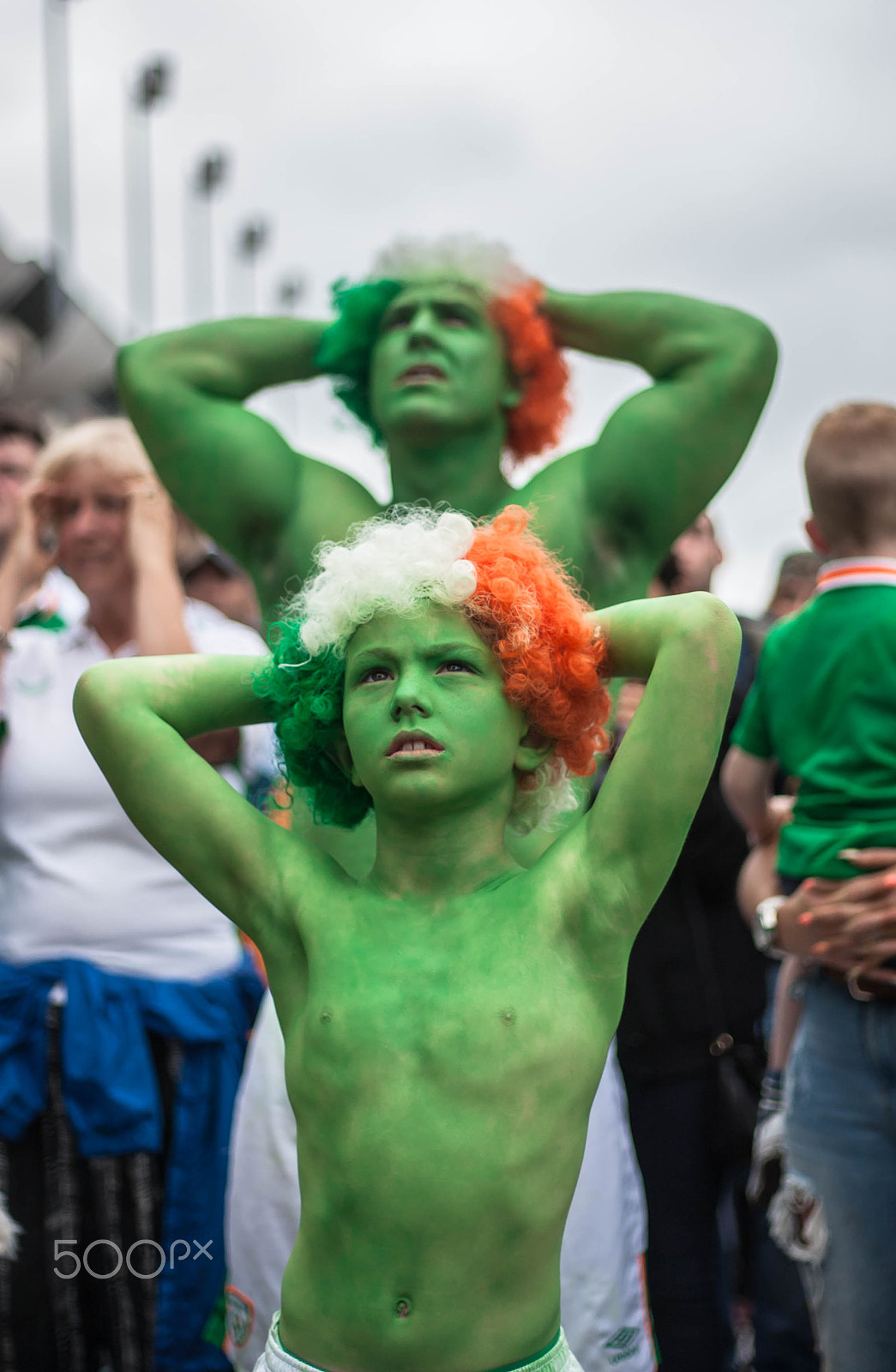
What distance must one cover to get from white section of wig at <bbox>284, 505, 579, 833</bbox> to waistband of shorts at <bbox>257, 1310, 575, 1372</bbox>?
0.64 m

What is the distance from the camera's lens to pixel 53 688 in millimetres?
2775

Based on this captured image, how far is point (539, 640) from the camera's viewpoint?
66.2 inches

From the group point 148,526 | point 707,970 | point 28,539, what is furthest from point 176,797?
point 707,970

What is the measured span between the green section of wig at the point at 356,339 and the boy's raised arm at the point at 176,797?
0.95 m

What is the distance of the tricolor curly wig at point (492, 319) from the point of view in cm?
243

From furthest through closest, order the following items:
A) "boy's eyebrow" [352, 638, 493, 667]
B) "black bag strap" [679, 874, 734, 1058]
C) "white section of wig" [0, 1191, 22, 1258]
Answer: "black bag strap" [679, 874, 734, 1058]
"white section of wig" [0, 1191, 22, 1258]
"boy's eyebrow" [352, 638, 493, 667]

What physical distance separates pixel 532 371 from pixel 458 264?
0.24 meters

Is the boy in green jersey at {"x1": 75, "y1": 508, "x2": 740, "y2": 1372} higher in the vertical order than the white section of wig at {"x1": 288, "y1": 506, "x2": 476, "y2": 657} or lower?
lower

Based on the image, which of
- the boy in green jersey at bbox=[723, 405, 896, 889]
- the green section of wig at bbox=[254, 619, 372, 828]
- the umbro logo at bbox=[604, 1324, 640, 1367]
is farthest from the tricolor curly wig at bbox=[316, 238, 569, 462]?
the umbro logo at bbox=[604, 1324, 640, 1367]

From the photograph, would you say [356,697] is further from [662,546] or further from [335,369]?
[335,369]

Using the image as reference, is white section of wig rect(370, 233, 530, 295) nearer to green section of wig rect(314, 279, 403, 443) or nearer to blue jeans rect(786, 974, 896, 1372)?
green section of wig rect(314, 279, 403, 443)

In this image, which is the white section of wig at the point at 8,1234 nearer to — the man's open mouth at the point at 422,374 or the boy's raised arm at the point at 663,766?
the boy's raised arm at the point at 663,766

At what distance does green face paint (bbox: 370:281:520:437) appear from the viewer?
231cm

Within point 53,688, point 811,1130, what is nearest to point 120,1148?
point 53,688
